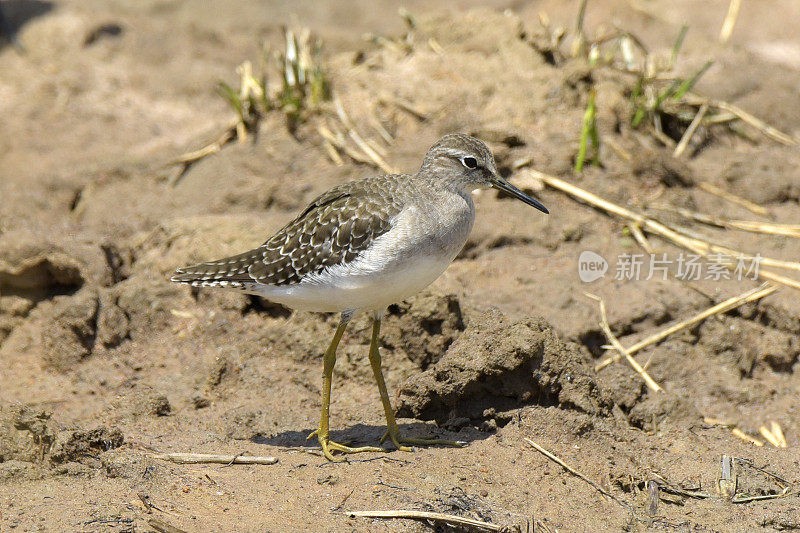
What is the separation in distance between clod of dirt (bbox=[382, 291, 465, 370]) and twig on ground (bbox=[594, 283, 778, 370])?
129cm

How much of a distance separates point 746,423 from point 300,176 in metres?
4.77

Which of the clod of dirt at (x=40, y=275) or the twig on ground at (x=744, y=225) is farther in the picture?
the twig on ground at (x=744, y=225)

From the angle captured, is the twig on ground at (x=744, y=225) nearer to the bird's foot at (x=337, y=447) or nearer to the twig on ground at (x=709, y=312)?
the twig on ground at (x=709, y=312)

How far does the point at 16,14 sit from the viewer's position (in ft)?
41.7

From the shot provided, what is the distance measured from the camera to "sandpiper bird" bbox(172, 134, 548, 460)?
549 cm

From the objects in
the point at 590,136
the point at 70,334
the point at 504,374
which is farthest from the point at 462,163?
the point at 70,334

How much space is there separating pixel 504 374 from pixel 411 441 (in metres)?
0.77

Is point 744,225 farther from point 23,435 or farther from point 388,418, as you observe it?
point 23,435

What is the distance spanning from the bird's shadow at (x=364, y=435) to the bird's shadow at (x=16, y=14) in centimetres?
850

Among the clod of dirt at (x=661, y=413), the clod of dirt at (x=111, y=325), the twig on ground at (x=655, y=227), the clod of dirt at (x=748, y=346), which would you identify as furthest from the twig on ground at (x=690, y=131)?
the clod of dirt at (x=111, y=325)

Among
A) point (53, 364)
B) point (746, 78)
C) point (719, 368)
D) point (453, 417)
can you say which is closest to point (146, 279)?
point (53, 364)

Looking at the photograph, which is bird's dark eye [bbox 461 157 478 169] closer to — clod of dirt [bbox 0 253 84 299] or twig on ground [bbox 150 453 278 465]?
twig on ground [bbox 150 453 278 465]

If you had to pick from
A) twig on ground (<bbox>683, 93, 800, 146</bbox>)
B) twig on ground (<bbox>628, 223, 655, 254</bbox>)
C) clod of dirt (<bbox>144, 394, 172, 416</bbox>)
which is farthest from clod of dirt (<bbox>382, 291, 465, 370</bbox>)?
twig on ground (<bbox>683, 93, 800, 146</bbox>)

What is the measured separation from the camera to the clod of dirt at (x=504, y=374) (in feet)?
19.2
